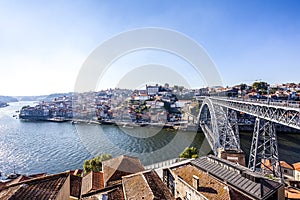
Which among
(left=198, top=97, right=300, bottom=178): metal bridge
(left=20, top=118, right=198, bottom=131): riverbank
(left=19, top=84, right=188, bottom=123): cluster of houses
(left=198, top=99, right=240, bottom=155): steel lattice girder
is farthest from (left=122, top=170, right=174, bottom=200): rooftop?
(left=19, top=84, right=188, bottom=123): cluster of houses

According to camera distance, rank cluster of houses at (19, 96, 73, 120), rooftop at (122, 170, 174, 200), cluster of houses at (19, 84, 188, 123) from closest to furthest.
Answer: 1. rooftop at (122, 170, 174, 200)
2. cluster of houses at (19, 84, 188, 123)
3. cluster of houses at (19, 96, 73, 120)

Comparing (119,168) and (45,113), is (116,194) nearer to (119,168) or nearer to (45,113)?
(119,168)

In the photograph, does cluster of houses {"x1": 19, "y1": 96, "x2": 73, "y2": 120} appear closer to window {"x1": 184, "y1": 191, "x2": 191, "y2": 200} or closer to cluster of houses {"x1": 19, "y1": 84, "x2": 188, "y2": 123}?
cluster of houses {"x1": 19, "y1": 84, "x2": 188, "y2": 123}

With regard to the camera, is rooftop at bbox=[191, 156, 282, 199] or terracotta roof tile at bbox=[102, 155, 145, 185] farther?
terracotta roof tile at bbox=[102, 155, 145, 185]

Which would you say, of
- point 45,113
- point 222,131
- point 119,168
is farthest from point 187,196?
point 45,113

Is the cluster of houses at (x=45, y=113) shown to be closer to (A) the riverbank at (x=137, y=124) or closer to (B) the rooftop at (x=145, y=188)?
(A) the riverbank at (x=137, y=124)

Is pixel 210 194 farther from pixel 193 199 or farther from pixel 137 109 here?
pixel 137 109

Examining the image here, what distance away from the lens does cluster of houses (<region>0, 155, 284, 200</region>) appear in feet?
16.0

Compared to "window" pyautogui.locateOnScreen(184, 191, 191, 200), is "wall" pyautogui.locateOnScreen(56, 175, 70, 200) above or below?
above

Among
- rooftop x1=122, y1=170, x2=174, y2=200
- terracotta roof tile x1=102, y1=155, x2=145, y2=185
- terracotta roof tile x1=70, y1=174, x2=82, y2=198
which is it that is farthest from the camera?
terracotta roof tile x1=102, y1=155, x2=145, y2=185

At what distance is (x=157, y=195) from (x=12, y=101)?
16571 centimetres

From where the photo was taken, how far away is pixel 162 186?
543 centimetres

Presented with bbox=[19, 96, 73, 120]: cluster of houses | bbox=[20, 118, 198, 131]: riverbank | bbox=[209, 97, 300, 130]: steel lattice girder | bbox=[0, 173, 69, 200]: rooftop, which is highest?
bbox=[209, 97, 300, 130]: steel lattice girder

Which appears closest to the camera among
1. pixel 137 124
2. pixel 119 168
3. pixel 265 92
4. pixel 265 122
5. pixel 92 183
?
pixel 92 183
